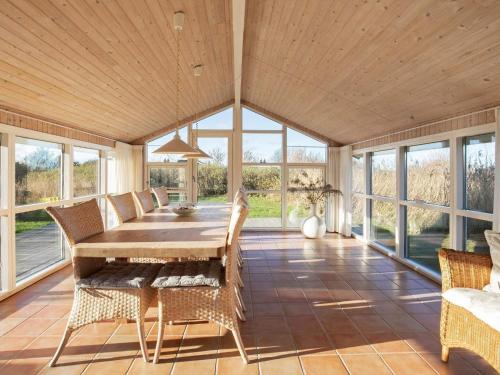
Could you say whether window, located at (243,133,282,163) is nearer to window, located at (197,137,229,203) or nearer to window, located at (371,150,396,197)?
window, located at (197,137,229,203)

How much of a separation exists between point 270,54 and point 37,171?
10.4 feet

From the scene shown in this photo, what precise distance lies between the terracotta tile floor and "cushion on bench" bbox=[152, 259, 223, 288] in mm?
515

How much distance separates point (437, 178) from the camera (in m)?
4.50

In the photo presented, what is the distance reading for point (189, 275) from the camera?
99.8 inches

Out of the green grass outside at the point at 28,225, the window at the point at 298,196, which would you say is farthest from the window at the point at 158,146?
the green grass outside at the point at 28,225

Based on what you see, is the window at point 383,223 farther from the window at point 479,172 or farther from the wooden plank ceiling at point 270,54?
the window at point 479,172

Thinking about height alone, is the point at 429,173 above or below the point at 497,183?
above

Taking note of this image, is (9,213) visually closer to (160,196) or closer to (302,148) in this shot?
(160,196)

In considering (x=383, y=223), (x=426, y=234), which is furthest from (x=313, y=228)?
(x=426, y=234)

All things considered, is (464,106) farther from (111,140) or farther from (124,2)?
(111,140)

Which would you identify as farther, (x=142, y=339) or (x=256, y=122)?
(x=256, y=122)

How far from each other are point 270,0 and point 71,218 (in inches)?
94.6

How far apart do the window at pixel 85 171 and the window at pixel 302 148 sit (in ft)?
12.7

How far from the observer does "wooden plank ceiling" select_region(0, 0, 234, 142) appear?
254 centimetres
